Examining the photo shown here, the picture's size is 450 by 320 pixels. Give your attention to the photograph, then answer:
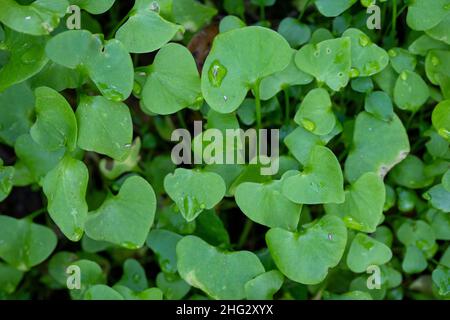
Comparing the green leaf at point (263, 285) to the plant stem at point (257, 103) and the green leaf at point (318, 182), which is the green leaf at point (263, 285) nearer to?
the green leaf at point (318, 182)

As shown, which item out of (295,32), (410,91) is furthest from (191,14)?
(410,91)

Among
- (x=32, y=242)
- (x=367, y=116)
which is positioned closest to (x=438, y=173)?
(x=367, y=116)

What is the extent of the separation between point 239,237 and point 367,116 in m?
0.36

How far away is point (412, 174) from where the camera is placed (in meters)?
1.00

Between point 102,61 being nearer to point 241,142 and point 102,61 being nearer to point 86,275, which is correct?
point 241,142

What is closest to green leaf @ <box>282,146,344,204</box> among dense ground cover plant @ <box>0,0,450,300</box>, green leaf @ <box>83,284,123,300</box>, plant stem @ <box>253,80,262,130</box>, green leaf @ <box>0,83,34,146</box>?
dense ground cover plant @ <box>0,0,450,300</box>

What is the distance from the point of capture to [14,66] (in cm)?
85

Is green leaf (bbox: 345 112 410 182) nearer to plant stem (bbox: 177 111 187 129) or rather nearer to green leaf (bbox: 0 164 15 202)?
plant stem (bbox: 177 111 187 129)

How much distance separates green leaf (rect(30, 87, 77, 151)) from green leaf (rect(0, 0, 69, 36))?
3.7 inches

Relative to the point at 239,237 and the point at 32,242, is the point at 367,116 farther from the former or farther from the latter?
the point at 32,242

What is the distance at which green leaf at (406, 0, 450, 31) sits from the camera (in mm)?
906

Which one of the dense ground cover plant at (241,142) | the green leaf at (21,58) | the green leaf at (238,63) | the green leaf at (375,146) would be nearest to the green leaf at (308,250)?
the dense ground cover plant at (241,142)

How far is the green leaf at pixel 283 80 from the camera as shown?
94 centimetres

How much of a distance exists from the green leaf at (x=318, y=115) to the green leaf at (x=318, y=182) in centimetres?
4
